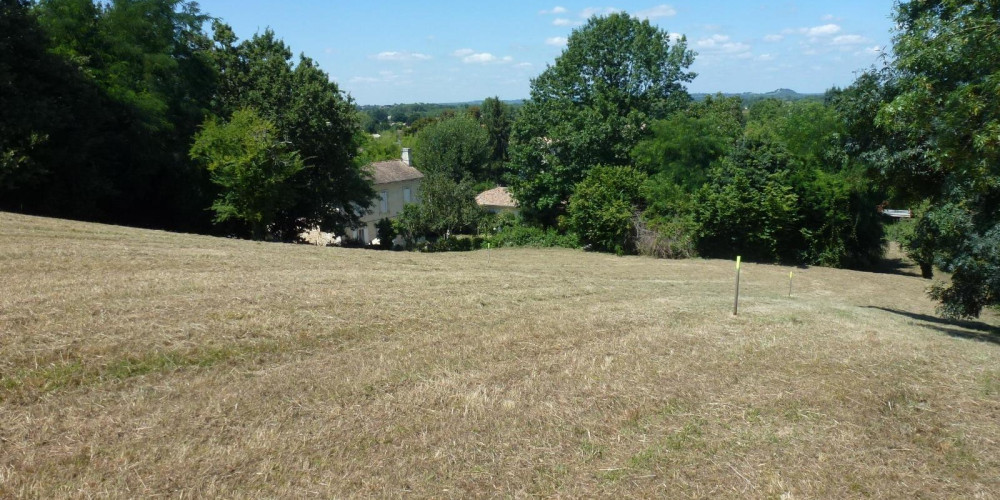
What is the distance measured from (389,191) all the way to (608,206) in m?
25.5

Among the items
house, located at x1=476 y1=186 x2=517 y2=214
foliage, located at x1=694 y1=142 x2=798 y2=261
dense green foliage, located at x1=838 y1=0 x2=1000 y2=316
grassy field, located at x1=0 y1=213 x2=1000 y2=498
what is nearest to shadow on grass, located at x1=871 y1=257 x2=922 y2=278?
foliage, located at x1=694 y1=142 x2=798 y2=261

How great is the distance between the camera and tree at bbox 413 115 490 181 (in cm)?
6756

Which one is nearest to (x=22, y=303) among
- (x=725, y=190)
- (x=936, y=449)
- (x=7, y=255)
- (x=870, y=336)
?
(x=7, y=255)

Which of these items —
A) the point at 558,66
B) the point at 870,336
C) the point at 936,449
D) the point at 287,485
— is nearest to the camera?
the point at 287,485

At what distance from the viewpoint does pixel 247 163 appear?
2602 cm

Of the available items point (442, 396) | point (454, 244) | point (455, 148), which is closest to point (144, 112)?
point (454, 244)

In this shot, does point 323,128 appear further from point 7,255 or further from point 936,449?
point 936,449

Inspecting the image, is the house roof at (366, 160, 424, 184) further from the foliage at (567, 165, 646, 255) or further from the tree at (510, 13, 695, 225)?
the foliage at (567, 165, 646, 255)

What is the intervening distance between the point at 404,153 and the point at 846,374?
60.0m

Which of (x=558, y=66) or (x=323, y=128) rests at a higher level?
(x=558, y=66)

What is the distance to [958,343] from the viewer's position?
1132 centimetres

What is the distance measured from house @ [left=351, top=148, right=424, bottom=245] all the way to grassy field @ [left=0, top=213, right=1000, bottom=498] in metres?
40.8

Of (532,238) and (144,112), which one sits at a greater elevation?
(144,112)

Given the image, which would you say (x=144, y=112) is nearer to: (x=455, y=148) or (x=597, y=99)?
(x=597, y=99)
